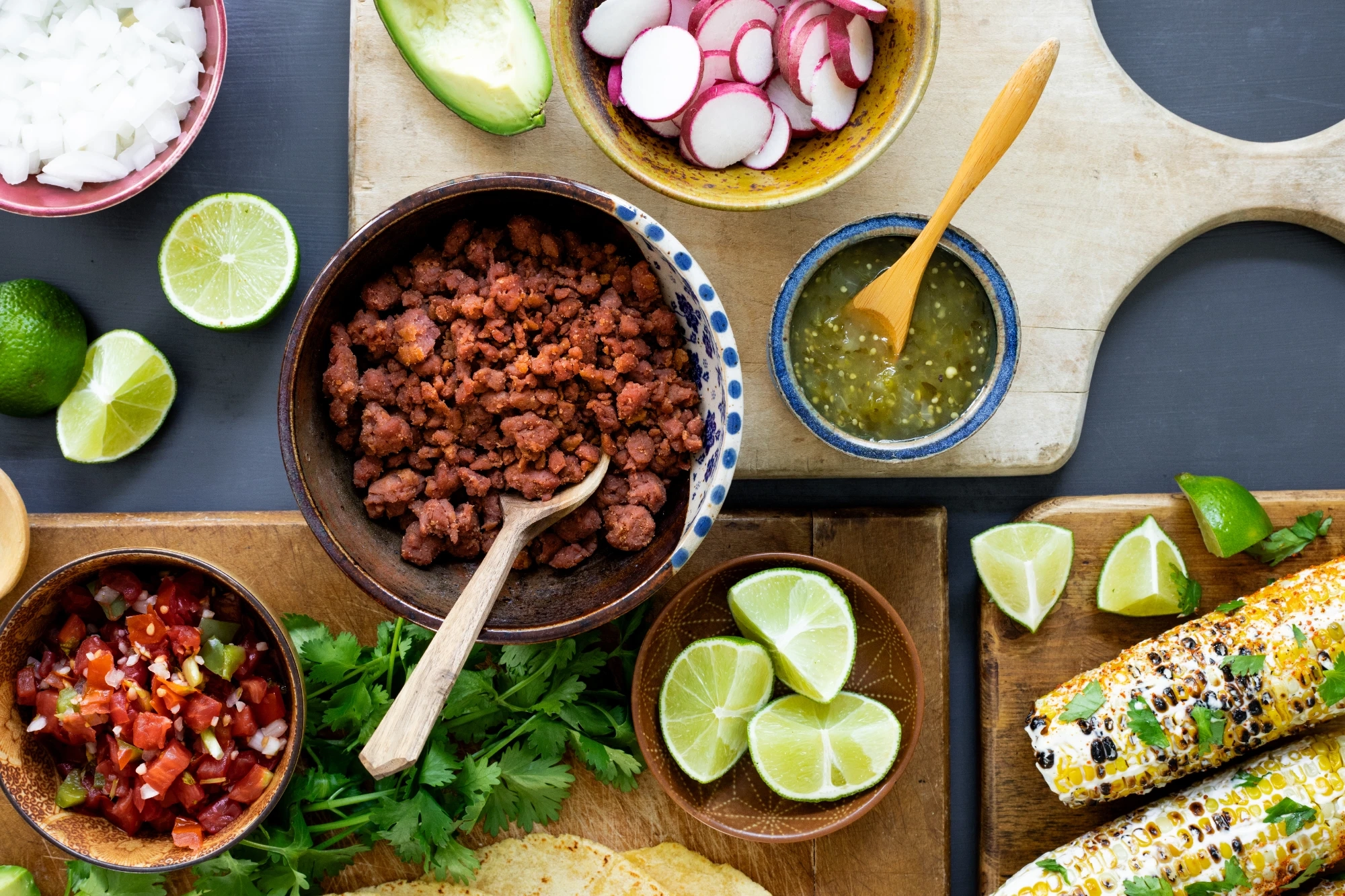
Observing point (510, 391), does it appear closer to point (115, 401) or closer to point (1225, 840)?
point (115, 401)

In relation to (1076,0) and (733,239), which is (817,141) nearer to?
(733,239)

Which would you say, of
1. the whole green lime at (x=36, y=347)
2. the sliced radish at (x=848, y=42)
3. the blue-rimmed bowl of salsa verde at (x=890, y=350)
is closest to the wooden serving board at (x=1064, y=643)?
the blue-rimmed bowl of salsa verde at (x=890, y=350)

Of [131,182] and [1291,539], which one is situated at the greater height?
A: [131,182]

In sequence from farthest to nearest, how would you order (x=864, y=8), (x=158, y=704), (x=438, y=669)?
(x=158, y=704) < (x=864, y=8) < (x=438, y=669)

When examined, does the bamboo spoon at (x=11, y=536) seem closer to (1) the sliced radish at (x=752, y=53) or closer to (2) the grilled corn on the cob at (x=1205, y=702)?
(1) the sliced radish at (x=752, y=53)

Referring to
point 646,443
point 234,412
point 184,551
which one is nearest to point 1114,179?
point 646,443

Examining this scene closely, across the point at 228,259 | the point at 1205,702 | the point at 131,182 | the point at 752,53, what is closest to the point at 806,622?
the point at 1205,702
